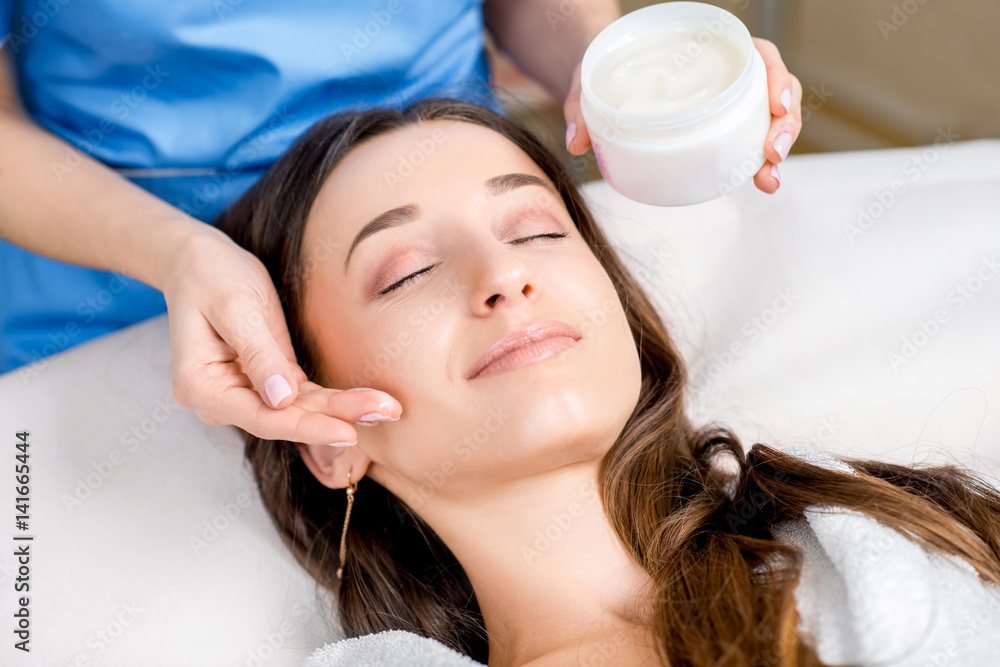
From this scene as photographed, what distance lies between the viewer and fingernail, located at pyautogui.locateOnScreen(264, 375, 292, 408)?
91 centimetres

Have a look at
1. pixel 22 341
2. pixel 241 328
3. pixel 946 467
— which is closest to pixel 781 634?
pixel 946 467

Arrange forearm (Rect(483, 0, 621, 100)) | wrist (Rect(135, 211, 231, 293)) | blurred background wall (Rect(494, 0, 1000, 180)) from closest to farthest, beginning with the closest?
wrist (Rect(135, 211, 231, 293)) < forearm (Rect(483, 0, 621, 100)) < blurred background wall (Rect(494, 0, 1000, 180))

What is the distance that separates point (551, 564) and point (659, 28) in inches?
27.9

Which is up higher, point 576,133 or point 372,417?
point 576,133

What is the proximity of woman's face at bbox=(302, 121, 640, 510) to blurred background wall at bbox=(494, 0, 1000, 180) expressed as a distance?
1.13 meters

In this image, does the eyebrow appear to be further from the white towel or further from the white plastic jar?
the white towel

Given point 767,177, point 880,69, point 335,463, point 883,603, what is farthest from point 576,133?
point 880,69

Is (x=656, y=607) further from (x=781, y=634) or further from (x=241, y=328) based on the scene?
(x=241, y=328)

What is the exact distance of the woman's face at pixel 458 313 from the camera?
979mm

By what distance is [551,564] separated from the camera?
1065mm

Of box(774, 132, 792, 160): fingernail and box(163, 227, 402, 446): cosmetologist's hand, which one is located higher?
box(774, 132, 792, 160): fingernail

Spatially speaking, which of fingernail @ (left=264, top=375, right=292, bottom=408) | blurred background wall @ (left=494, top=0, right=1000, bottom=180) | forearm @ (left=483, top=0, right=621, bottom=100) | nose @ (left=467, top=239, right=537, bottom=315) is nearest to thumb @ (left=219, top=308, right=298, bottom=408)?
fingernail @ (left=264, top=375, right=292, bottom=408)

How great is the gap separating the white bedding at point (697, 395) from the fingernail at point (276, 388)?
422mm

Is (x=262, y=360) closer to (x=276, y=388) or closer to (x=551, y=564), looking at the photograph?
(x=276, y=388)
